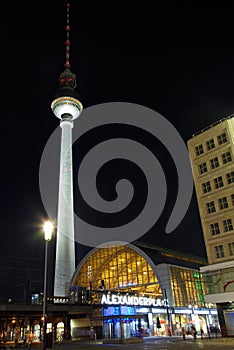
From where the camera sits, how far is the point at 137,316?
57875mm

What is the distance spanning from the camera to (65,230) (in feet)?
344

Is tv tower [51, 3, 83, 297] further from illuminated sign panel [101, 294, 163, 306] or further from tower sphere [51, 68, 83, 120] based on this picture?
illuminated sign panel [101, 294, 163, 306]

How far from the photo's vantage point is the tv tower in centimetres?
9825

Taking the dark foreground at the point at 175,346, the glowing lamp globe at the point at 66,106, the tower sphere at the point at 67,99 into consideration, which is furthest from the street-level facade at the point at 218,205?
the tower sphere at the point at 67,99

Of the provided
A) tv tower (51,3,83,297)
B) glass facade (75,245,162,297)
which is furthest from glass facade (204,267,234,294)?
tv tower (51,3,83,297)

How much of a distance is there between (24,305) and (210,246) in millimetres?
26585

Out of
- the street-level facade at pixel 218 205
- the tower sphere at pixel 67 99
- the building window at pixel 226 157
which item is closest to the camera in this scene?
the street-level facade at pixel 218 205

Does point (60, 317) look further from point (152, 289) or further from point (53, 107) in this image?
point (53, 107)

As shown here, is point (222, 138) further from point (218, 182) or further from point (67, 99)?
point (67, 99)

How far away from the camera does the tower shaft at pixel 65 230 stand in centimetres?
9675

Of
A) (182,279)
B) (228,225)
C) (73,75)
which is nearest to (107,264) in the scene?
(182,279)

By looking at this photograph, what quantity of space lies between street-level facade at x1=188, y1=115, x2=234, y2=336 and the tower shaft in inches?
2302

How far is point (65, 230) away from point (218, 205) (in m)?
67.3

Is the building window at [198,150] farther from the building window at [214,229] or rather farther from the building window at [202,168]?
the building window at [214,229]
